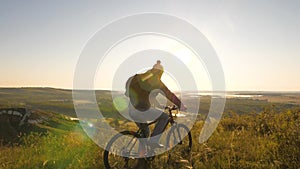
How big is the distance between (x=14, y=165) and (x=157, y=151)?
4044mm

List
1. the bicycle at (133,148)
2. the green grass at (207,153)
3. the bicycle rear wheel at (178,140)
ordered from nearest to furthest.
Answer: the bicycle at (133,148) < the green grass at (207,153) < the bicycle rear wheel at (178,140)

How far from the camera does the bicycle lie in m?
7.43

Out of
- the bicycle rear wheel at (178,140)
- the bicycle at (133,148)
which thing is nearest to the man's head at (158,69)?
the bicycle at (133,148)

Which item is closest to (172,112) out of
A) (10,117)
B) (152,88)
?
(152,88)

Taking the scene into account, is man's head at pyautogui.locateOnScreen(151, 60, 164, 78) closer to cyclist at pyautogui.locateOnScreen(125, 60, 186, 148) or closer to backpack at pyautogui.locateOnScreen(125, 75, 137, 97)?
cyclist at pyautogui.locateOnScreen(125, 60, 186, 148)

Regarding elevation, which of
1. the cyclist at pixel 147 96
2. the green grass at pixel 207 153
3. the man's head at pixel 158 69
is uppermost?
the man's head at pixel 158 69

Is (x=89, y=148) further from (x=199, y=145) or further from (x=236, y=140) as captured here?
(x=236, y=140)

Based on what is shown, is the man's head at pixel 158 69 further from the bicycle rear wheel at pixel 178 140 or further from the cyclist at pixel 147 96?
the bicycle rear wheel at pixel 178 140

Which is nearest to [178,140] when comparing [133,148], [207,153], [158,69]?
[207,153]

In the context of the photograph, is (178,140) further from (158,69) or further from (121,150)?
(158,69)

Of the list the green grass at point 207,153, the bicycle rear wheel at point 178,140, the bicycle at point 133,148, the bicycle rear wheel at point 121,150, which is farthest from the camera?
the bicycle rear wheel at point 178,140

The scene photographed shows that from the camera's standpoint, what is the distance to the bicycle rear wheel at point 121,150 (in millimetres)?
7291

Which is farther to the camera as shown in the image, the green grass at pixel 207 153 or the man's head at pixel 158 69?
the green grass at pixel 207 153

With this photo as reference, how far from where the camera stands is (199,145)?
994cm
